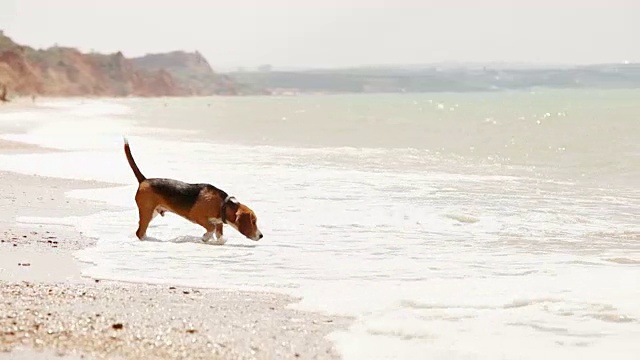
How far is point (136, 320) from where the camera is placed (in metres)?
5.04

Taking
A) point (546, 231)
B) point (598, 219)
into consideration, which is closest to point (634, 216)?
point (598, 219)

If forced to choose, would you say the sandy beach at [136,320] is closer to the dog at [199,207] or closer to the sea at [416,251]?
the sea at [416,251]

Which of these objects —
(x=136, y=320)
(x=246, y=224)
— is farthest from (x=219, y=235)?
(x=136, y=320)

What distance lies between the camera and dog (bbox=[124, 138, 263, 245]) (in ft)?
27.9

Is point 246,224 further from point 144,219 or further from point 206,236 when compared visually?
point 144,219

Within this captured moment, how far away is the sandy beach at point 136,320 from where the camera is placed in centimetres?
454

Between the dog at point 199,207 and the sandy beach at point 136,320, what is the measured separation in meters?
1.58

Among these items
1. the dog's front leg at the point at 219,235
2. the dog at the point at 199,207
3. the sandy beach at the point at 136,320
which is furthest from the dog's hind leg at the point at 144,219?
the sandy beach at the point at 136,320

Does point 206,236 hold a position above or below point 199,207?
below

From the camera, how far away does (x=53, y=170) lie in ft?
50.8

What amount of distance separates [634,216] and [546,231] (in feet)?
6.21

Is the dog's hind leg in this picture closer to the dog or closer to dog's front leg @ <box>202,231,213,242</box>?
the dog

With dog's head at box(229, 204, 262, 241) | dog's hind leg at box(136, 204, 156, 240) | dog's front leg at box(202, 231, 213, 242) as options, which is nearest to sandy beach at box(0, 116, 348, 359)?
dog's hind leg at box(136, 204, 156, 240)

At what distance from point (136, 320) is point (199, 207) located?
3.61 m
